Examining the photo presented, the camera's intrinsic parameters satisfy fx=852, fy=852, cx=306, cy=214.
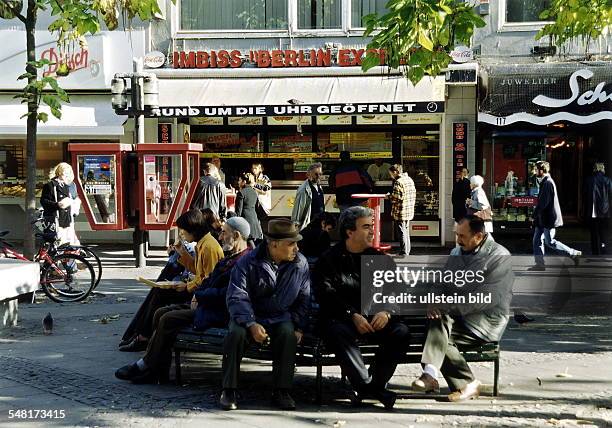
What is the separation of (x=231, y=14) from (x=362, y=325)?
13667mm

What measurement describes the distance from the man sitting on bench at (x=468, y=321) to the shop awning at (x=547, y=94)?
10680mm

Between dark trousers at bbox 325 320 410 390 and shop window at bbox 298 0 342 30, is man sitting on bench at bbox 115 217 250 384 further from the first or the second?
shop window at bbox 298 0 342 30

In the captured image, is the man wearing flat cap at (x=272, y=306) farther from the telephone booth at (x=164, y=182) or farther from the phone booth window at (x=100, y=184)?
the phone booth window at (x=100, y=184)

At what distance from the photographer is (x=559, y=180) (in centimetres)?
1817

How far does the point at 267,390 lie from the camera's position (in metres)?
6.76

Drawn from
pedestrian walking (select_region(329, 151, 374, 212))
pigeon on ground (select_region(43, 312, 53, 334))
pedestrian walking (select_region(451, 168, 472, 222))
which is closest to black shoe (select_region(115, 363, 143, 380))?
pigeon on ground (select_region(43, 312, 53, 334))

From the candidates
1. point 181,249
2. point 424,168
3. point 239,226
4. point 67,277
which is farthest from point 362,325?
point 424,168

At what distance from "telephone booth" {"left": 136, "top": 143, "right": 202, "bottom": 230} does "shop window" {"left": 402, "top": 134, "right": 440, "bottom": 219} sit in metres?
5.20

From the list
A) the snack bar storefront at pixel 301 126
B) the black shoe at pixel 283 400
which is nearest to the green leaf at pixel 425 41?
the black shoe at pixel 283 400

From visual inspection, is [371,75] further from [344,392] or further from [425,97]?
[344,392]

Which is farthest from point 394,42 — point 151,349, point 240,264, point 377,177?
point 377,177

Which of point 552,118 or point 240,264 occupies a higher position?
point 552,118

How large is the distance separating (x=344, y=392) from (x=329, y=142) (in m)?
12.1

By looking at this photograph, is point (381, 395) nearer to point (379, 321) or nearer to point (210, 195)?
point (379, 321)
